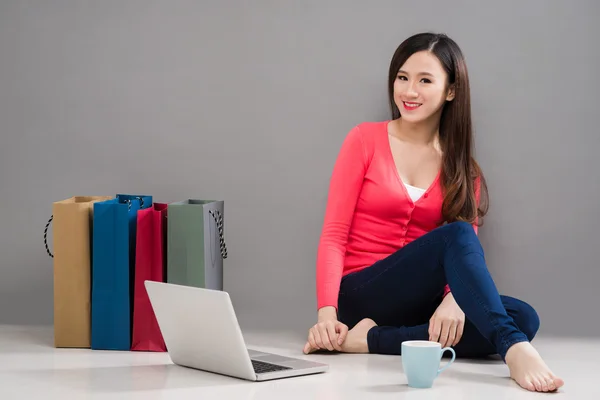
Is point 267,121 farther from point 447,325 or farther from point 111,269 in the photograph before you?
point 447,325

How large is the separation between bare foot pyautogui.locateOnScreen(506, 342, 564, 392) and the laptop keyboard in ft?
1.77

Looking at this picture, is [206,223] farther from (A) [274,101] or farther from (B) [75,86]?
(B) [75,86]

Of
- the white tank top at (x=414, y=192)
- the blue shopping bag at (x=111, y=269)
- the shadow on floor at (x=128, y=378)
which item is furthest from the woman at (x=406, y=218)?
the blue shopping bag at (x=111, y=269)

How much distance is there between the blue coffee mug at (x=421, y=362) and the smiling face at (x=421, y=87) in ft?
2.75

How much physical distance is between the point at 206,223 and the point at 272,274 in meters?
0.61

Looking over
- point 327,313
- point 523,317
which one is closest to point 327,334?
point 327,313

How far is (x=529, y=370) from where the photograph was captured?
199 centimetres

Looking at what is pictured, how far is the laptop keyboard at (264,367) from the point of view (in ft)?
6.84

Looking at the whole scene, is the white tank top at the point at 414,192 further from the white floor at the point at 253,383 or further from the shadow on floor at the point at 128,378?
the shadow on floor at the point at 128,378

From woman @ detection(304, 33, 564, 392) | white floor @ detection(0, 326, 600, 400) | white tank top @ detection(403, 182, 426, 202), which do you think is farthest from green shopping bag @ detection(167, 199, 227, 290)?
white tank top @ detection(403, 182, 426, 202)

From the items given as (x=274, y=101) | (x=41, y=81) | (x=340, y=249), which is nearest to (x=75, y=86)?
(x=41, y=81)

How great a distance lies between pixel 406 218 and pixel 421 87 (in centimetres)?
38

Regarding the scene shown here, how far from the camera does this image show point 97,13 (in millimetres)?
3010

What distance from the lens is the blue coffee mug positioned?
76.5 inches
